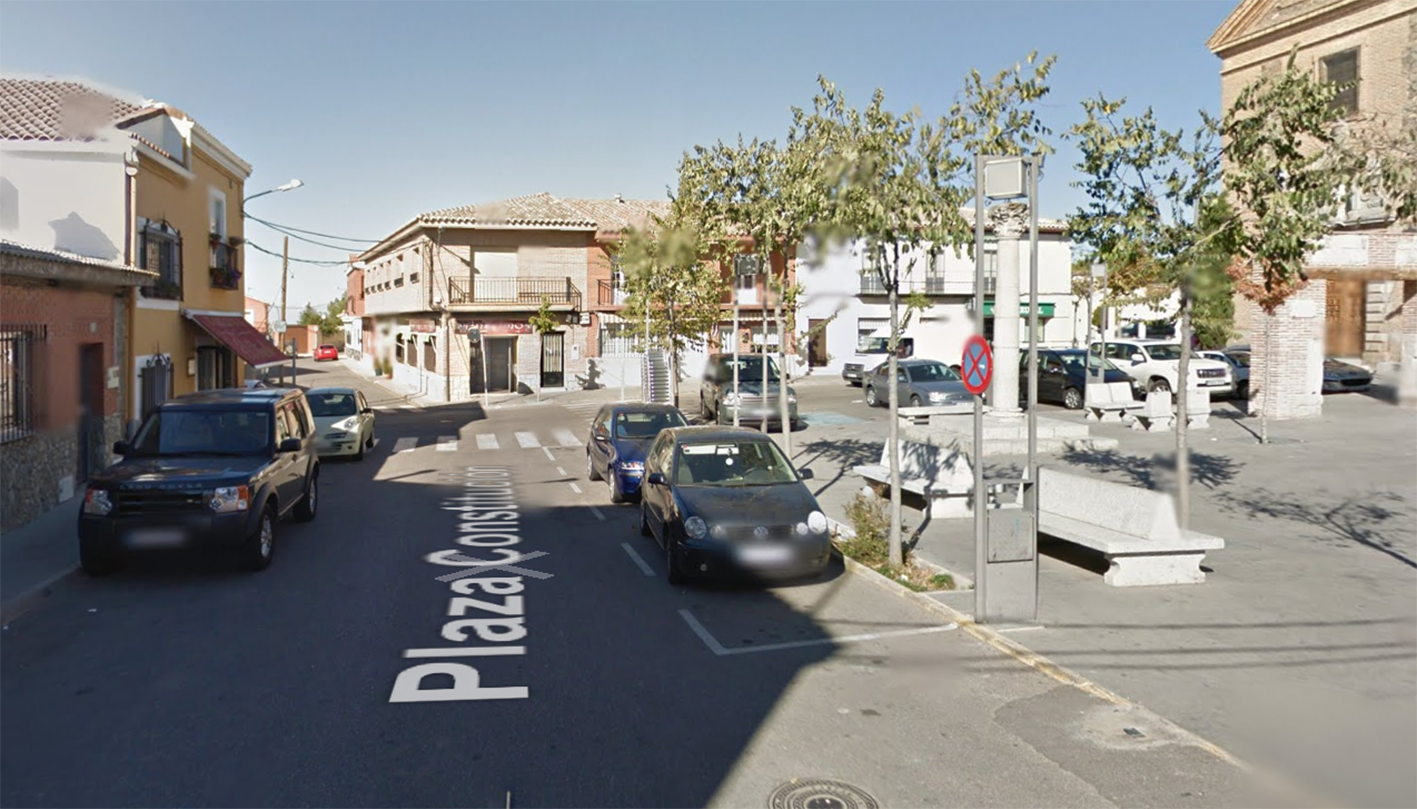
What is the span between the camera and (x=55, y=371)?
1416 cm

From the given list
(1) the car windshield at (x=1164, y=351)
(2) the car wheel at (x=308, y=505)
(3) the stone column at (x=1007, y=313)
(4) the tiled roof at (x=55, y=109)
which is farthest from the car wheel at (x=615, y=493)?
(1) the car windshield at (x=1164, y=351)

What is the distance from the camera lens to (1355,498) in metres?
13.5

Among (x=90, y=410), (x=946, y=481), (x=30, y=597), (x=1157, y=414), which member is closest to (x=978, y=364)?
(x=946, y=481)

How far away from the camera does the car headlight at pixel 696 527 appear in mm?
9217

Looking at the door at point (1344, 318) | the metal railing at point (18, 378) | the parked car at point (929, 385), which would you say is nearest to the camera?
the metal railing at point (18, 378)

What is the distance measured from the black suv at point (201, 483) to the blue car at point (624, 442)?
434cm

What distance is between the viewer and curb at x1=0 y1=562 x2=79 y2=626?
8.42m

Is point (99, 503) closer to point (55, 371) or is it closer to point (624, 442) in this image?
point (55, 371)

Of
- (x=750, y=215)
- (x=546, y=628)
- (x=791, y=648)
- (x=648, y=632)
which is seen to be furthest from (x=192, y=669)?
(x=750, y=215)

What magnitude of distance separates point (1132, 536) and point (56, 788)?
337 inches

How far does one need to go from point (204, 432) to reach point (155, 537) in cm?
187

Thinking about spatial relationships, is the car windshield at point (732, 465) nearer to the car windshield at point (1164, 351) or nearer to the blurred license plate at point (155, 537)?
the blurred license plate at point (155, 537)

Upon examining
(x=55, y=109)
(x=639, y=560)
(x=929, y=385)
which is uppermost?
(x=55, y=109)

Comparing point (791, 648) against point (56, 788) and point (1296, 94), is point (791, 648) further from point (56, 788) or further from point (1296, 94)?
point (1296, 94)
